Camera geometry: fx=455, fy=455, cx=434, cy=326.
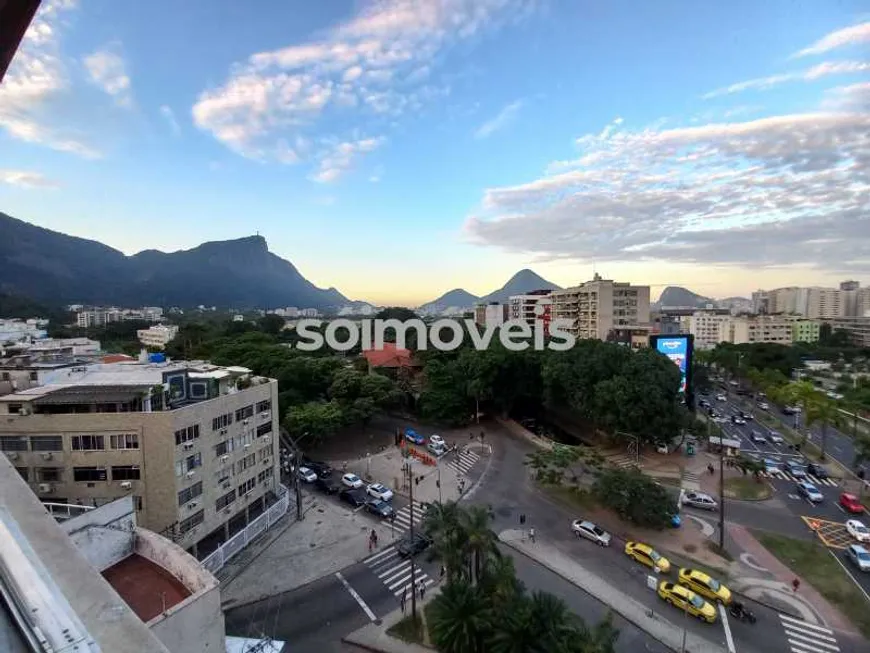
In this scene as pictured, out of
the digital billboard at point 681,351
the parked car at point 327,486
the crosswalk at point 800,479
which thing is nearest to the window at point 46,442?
the parked car at point 327,486

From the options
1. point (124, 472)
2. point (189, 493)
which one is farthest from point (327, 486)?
point (124, 472)

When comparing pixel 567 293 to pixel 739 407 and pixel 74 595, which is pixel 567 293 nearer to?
pixel 739 407

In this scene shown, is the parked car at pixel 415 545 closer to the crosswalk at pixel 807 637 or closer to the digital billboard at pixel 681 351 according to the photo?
the crosswalk at pixel 807 637

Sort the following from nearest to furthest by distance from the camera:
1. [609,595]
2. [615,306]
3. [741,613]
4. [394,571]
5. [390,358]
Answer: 1. [741,613]
2. [609,595]
3. [394,571]
4. [390,358]
5. [615,306]

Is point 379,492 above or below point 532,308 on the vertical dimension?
below

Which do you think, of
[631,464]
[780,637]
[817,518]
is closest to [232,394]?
[780,637]

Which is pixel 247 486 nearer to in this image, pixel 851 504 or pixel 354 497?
pixel 354 497
